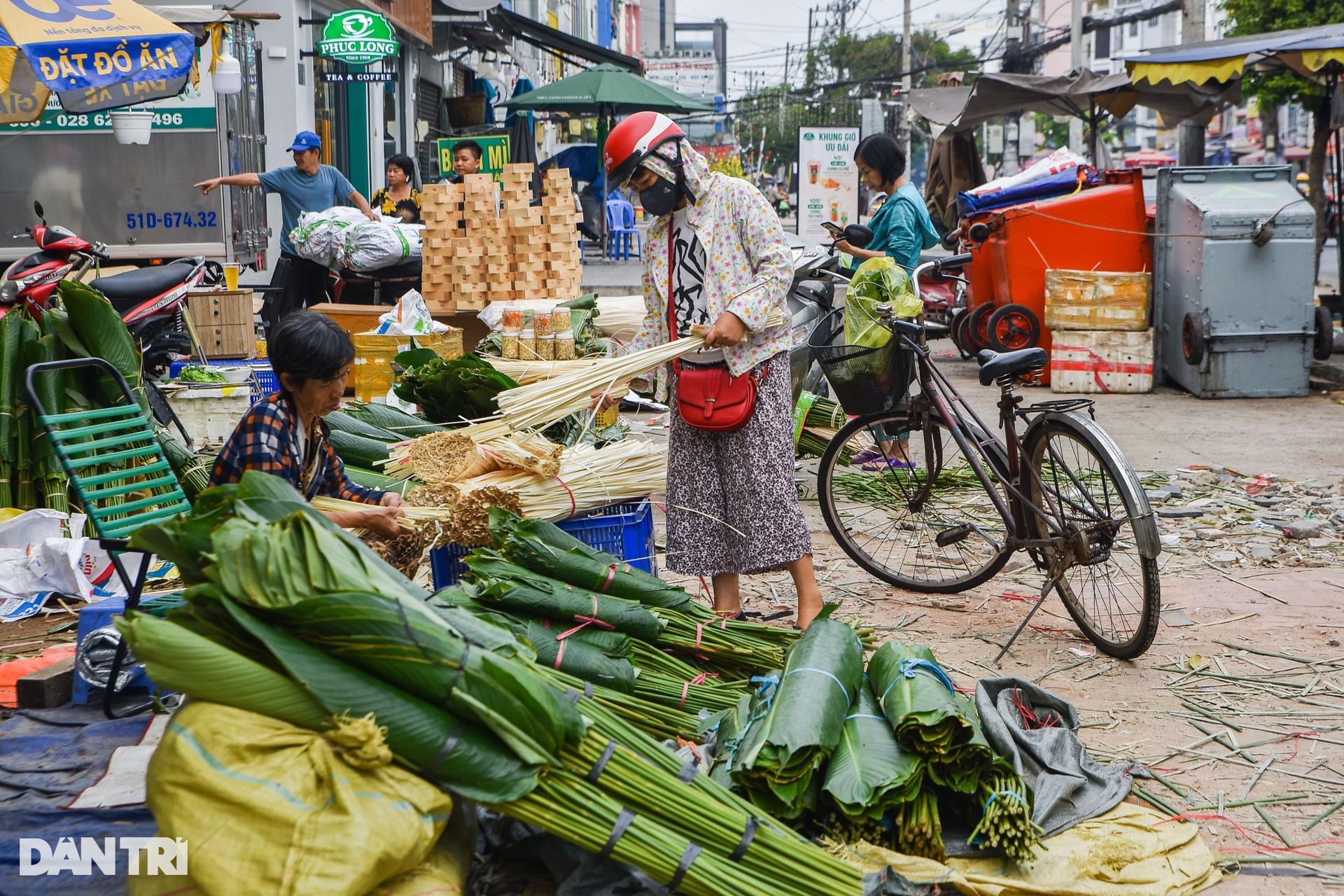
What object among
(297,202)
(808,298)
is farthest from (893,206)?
(297,202)

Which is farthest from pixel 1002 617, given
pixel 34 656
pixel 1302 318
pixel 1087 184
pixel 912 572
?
pixel 1087 184

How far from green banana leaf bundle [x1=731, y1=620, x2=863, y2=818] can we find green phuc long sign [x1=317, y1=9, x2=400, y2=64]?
11178mm

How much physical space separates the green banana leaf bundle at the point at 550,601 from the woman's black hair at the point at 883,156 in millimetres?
4057

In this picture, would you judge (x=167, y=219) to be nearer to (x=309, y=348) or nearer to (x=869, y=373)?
(x=869, y=373)

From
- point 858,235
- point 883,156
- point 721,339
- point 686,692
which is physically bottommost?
point 686,692

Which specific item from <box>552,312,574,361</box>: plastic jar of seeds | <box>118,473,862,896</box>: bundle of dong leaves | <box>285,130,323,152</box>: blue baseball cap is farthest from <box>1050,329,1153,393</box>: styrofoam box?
<box>118,473,862,896</box>: bundle of dong leaves

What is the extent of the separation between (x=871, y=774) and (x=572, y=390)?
83.9 inches

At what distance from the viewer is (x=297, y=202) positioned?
33.3ft

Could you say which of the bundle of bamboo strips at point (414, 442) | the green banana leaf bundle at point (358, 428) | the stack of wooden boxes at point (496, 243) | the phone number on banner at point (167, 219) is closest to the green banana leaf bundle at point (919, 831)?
the bundle of bamboo strips at point (414, 442)

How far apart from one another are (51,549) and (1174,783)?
4456 millimetres

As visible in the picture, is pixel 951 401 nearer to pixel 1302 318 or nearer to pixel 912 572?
pixel 912 572

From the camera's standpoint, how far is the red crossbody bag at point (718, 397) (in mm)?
4301

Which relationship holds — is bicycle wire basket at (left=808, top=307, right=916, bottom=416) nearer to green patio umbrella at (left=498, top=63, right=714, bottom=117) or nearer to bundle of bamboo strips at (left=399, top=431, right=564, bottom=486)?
bundle of bamboo strips at (left=399, top=431, right=564, bottom=486)

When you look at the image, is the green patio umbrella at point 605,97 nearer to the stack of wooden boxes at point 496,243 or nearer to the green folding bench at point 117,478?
the stack of wooden boxes at point 496,243
